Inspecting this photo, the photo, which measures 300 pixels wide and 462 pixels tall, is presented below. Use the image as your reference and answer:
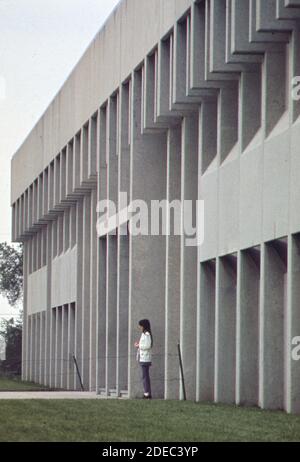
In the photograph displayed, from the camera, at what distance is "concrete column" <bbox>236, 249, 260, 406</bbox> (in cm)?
3212

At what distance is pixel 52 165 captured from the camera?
212 feet

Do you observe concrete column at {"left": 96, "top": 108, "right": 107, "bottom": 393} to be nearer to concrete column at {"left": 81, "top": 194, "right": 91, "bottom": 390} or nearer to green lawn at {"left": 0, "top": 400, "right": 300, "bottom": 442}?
concrete column at {"left": 81, "top": 194, "right": 91, "bottom": 390}

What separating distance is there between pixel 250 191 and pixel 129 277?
11.8 meters

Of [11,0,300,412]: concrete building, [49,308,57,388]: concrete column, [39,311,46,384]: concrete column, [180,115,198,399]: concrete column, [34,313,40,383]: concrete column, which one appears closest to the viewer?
[11,0,300,412]: concrete building

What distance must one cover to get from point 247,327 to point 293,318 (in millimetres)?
3969

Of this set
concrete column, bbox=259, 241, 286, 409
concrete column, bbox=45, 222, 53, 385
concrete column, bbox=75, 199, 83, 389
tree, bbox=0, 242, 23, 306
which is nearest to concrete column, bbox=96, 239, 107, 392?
concrete column, bbox=75, 199, 83, 389

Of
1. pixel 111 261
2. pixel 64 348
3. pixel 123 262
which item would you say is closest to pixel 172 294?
pixel 123 262

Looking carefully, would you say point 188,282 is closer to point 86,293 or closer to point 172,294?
point 172,294

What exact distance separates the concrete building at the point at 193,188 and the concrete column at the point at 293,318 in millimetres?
25

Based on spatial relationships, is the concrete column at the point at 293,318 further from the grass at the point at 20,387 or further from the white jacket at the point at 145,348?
the grass at the point at 20,387

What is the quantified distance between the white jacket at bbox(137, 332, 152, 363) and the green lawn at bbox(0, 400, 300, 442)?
22.2 feet

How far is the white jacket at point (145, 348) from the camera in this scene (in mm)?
38312

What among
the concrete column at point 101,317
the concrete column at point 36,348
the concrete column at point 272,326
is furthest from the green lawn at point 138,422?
the concrete column at point 36,348

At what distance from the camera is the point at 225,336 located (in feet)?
112
